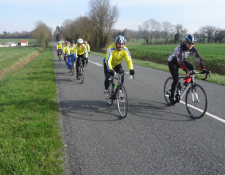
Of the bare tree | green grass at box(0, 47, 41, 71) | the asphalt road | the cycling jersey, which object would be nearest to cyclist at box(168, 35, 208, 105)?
Result: the cycling jersey

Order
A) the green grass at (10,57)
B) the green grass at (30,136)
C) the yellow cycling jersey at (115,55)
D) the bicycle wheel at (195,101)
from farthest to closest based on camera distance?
1. the green grass at (10,57)
2. the yellow cycling jersey at (115,55)
3. the bicycle wheel at (195,101)
4. the green grass at (30,136)

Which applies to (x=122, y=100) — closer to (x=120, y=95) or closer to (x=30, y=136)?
(x=120, y=95)

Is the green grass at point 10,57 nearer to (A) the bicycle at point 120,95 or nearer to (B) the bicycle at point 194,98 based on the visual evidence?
(A) the bicycle at point 120,95

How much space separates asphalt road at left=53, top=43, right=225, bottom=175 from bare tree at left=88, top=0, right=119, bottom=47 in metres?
50.0

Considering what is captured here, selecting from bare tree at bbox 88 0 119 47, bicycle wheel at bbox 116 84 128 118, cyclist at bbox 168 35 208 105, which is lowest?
bicycle wheel at bbox 116 84 128 118

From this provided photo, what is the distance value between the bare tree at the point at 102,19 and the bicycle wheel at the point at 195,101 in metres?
50.7

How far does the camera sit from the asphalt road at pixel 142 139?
2961mm

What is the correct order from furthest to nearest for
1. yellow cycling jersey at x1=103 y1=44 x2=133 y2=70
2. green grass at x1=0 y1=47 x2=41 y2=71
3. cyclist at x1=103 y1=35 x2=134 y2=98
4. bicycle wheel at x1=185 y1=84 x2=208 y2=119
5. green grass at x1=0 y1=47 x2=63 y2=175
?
1. green grass at x1=0 y1=47 x2=41 y2=71
2. yellow cycling jersey at x1=103 y1=44 x2=133 y2=70
3. cyclist at x1=103 y1=35 x2=134 y2=98
4. bicycle wheel at x1=185 y1=84 x2=208 y2=119
5. green grass at x1=0 y1=47 x2=63 y2=175

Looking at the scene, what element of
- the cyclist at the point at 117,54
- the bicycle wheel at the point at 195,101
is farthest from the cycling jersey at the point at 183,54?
the cyclist at the point at 117,54

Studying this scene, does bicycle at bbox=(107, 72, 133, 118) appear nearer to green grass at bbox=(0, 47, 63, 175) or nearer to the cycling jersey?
the cycling jersey

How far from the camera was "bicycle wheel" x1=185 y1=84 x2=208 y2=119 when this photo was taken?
4.79 metres

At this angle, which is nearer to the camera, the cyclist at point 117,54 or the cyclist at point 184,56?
the cyclist at point 184,56

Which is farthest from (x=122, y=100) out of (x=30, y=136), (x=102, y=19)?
(x=102, y=19)

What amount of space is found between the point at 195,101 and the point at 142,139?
215 cm
